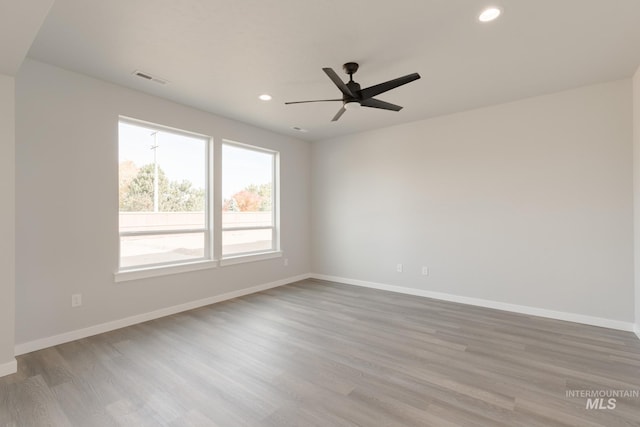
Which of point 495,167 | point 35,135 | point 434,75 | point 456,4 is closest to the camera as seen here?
point 456,4

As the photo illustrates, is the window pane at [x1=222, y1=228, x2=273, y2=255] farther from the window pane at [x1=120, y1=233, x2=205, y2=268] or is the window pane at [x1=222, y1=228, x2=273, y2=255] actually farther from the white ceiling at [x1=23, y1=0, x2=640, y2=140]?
the white ceiling at [x1=23, y1=0, x2=640, y2=140]

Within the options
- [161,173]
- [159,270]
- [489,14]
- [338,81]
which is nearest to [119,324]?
[159,270]

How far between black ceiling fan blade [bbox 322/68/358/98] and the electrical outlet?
131 inches

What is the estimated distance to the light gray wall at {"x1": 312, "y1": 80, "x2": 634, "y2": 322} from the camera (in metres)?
3.36

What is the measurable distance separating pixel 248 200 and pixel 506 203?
3.88 meters

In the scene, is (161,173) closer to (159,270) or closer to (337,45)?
(159,270)

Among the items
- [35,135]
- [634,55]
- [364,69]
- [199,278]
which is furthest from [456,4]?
[199,278]

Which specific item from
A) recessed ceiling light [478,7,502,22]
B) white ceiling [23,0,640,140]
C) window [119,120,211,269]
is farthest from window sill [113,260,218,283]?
recessed ceiling light [478,7,502,22]

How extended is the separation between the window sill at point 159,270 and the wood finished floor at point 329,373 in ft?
1.87

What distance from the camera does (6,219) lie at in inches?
92.0

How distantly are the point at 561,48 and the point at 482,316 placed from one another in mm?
2978

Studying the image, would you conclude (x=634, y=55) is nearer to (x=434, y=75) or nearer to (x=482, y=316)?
(x=434, y=75)

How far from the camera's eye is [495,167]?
407 centimetres

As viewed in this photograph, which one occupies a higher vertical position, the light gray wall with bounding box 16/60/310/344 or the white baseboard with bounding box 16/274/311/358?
the light gray wall with bounding box 16/60/310/344
